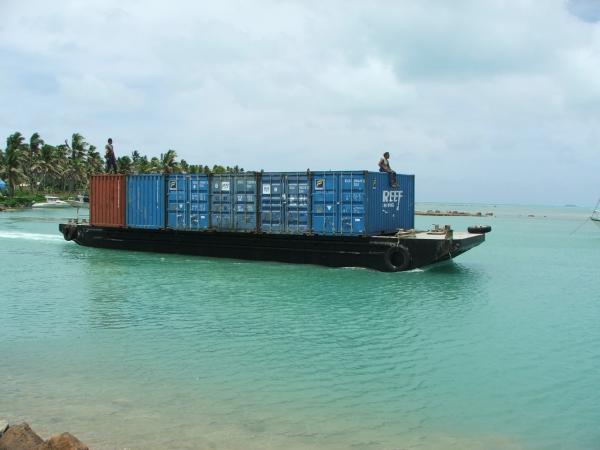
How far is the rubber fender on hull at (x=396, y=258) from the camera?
2266 centimetres

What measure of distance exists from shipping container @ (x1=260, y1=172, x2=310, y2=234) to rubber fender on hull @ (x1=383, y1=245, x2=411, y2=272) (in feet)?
12.2

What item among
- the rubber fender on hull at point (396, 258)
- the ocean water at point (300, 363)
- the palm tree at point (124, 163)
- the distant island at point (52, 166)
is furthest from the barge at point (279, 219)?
the palm tree at point (124, 163)

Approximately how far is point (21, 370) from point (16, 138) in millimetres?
99234

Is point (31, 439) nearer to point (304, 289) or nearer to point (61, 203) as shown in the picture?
Result: point (304, 289)

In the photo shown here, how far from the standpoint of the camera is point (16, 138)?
97.1 metres

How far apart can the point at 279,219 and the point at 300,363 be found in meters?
14.8

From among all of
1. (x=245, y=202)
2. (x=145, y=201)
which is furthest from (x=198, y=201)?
(x=145, y=201)

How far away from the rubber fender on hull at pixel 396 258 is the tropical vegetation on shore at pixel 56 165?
78.6 m

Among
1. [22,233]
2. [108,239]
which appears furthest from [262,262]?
[22,233]

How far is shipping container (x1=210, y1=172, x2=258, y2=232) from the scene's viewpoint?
2580 cm

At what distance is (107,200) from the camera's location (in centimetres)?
3011

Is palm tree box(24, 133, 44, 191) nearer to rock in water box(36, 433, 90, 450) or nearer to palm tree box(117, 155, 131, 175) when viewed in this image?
palm tree box(117, 155, 131, 175)

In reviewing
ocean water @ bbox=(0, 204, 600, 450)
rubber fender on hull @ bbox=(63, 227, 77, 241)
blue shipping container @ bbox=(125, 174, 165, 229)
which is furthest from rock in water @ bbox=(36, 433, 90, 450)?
rubber fender on hull @ bbox=(63, 227, 77, 241)

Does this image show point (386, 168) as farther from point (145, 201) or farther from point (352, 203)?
point (145, 201)
